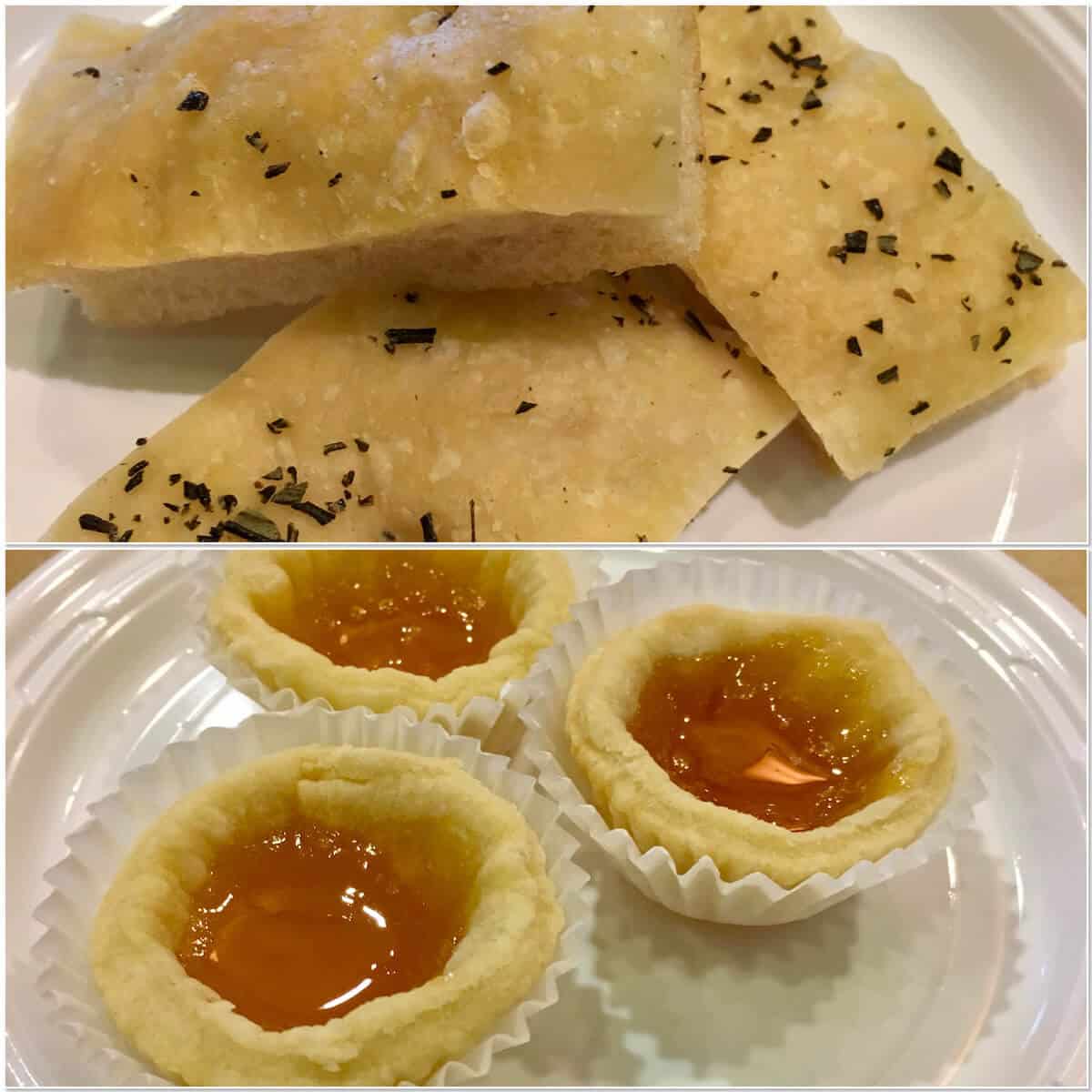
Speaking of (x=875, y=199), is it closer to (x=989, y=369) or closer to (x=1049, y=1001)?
(x=989, y=369)

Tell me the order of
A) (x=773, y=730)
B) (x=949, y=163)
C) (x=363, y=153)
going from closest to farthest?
1. (x=773, y=730)
2. (x=363, y=153)
3. (x=949, y=163)

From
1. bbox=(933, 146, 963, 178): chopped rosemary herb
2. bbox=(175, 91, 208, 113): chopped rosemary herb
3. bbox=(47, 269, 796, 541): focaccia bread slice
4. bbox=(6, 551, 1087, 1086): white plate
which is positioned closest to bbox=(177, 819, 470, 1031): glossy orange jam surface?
bbox=(6, 551, 1087, 1086): white plate

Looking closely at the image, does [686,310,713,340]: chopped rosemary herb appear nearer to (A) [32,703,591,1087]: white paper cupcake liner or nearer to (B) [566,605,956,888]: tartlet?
(B) [566,605,956,888]: tartlet

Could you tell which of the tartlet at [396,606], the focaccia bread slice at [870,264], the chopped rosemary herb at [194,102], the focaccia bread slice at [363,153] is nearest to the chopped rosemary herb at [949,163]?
the focaccia bread slice at [870,264]

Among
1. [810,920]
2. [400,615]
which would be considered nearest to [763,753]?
[810,920]

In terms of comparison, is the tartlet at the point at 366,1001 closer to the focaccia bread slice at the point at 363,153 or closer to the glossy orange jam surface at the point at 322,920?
the glossy orange jam surface at the point at 322,920

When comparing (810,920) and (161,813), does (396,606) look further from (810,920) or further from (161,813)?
(810,920)
